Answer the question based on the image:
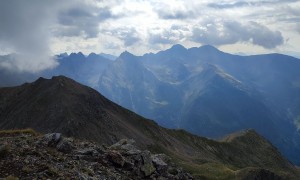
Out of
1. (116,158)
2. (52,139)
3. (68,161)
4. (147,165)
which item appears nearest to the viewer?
(68,161)

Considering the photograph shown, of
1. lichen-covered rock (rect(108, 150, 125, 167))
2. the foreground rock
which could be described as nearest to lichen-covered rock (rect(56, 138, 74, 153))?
the foreground rock

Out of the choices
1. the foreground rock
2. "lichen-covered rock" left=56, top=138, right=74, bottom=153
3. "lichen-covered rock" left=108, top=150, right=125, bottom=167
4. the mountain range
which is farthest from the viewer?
the mountain range

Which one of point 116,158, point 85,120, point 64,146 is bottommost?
point 85,120

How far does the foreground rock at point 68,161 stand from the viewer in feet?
92.9

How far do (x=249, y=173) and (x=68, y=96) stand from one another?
7912cm

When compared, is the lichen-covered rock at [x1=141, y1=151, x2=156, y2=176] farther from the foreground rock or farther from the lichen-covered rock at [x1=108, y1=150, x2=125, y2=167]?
the lichen-covered rock at [x1=108, y1=150, x2=125, y2=167]

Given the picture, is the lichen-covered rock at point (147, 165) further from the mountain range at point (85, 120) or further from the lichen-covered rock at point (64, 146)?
the mountain range at point (85, 120)

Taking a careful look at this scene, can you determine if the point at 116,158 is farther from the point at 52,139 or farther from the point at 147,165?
the point at 52,139

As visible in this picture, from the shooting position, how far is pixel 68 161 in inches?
1297

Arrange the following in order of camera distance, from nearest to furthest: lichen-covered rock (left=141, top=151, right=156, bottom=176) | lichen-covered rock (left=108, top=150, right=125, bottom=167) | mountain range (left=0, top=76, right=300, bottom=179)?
lichen-covered rock (left=108, top=150, right=125, bottom=167), lichen-covered rock (left=141, top=151, right=156, bottom=176), mountain range (left=0, top=76, right=300, bottom=179)

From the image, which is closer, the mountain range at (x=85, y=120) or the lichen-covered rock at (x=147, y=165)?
the lichen-covered rock at (x=147, y=165)

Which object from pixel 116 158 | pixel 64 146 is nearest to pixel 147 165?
pixel 116 158

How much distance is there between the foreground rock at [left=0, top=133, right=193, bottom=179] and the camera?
92.9 feet

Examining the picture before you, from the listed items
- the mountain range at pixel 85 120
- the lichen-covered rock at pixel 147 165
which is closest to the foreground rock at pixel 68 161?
the lichen-covered rock at pixel 147 165
